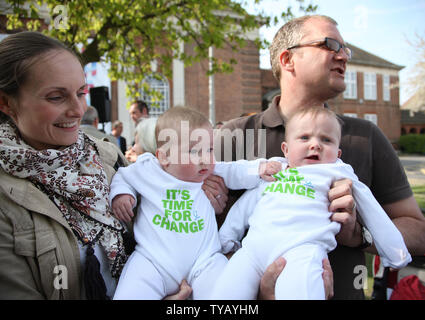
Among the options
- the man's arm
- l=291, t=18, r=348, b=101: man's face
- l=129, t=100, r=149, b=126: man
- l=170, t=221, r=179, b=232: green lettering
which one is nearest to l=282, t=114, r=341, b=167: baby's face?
l=291, t=18, r=348, b=101: man's face

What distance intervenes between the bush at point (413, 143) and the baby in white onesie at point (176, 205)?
105 ft

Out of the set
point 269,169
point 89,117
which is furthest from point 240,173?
point 89,117

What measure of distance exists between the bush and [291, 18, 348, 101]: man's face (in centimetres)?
3135

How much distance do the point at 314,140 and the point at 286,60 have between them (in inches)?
30.0

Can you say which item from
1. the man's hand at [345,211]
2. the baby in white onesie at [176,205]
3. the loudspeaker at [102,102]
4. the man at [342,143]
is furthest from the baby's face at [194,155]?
the loudspeaker at [102,102]

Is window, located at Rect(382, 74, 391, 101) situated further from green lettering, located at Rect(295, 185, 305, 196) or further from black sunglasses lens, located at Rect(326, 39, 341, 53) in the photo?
green lettering, located at Rect(295, 185, 305, 196)

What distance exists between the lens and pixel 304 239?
5.07 feet

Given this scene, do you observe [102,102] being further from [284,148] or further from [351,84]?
[351,84]

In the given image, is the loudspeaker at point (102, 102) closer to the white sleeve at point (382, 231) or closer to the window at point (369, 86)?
the white sleeve at point (382, 231)

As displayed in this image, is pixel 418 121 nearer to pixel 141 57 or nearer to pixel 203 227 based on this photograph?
pixel 141 57

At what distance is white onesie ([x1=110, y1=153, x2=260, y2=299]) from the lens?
→ 61.5 inches

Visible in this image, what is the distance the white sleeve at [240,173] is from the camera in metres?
1.86

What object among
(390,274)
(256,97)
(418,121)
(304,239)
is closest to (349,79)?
(418,121)

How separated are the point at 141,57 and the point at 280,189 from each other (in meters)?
8.95
